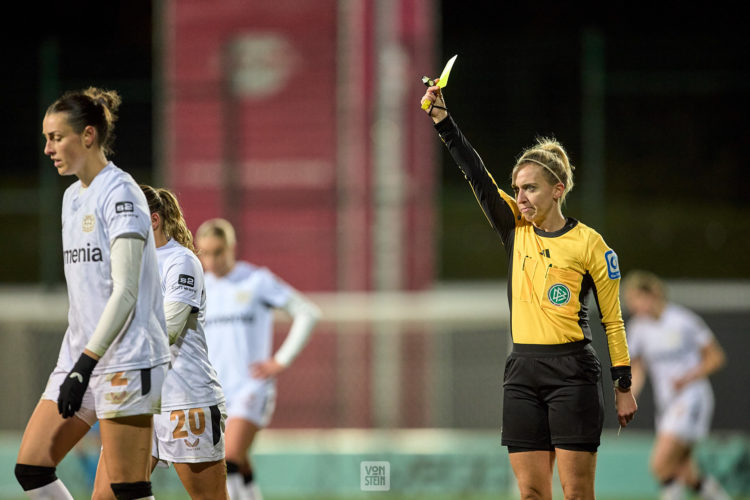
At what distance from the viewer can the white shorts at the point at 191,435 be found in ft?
16.0

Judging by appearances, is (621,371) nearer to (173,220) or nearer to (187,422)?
(187,422)

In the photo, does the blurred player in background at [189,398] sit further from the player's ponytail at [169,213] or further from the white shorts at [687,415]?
the white shorts at [687,415]

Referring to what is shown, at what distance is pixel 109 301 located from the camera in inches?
169

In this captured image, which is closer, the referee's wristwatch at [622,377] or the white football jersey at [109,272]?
the white football jersey at [109,272]

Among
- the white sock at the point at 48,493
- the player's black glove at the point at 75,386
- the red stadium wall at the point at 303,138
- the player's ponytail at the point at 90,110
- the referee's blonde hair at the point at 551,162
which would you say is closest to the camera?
the player's black glove at the point at 75,386

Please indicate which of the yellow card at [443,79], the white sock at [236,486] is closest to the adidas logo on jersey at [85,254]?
the yellow card at [443,79]

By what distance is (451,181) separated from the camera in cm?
2539

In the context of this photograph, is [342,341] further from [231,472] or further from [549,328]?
[549,328]

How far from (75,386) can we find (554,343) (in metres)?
2.00

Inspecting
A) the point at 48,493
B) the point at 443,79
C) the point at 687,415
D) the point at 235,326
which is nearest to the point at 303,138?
the point at 687,415

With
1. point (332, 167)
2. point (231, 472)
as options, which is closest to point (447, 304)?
point (332, 167)

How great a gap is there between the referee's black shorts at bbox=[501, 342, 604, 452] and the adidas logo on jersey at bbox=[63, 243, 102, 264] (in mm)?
1844

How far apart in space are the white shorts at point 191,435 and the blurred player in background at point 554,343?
125 centimetres

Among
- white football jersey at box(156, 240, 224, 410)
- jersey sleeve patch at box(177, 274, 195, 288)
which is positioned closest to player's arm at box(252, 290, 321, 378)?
white football jersey at box(156, 240, 224, 410)
